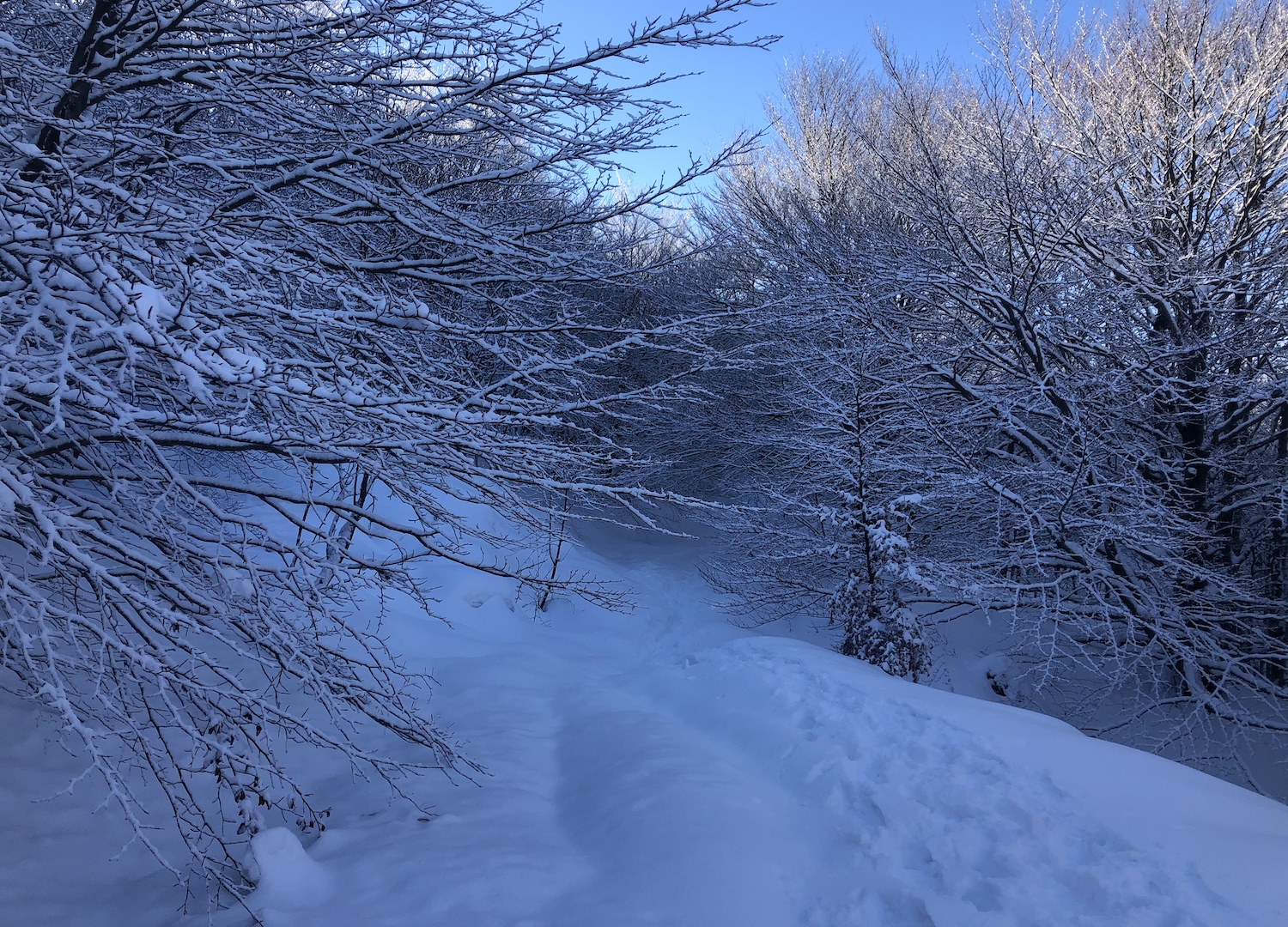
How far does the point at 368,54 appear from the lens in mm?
4074

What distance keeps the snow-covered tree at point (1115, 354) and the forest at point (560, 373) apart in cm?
7

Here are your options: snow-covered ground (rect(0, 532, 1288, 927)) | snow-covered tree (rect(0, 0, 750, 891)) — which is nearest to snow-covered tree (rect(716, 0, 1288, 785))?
snow-covered ground (rect(0, 532, 1288, 927))

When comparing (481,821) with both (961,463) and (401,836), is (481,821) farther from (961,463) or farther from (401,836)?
(961,463)

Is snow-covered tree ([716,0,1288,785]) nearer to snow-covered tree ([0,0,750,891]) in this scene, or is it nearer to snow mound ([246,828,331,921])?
snow-covered tree ([0,0,750,891])

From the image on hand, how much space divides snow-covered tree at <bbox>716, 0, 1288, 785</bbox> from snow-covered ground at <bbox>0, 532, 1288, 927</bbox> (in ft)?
9.21

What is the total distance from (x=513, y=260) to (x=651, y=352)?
12.2 meters

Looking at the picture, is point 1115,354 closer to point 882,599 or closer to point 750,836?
point 882,599

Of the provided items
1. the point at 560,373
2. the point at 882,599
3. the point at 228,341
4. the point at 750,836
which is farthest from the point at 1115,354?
the point at 228,341

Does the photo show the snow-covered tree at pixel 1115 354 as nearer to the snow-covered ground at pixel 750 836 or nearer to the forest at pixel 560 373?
the forest at pixel 560 373

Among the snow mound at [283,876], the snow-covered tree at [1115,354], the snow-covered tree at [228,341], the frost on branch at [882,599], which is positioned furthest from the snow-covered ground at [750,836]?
the snow-covered tree at [1115,354]

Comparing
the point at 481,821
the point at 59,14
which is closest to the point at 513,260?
the point at 59,14

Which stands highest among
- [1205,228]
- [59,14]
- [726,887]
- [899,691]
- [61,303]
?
[1205,228]

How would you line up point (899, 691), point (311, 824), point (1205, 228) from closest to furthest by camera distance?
point (311, 824) < point (899, 691) < point (1205, 228)

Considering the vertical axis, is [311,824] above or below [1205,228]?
below
